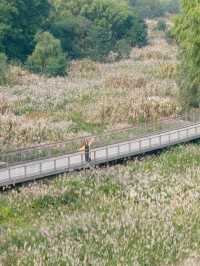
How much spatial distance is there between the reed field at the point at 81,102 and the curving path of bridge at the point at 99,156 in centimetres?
721

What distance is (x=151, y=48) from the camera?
341 ft

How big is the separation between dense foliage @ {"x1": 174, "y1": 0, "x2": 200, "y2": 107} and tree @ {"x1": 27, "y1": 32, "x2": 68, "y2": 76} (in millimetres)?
22940

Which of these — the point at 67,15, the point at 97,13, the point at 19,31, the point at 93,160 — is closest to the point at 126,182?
the point at 93,160

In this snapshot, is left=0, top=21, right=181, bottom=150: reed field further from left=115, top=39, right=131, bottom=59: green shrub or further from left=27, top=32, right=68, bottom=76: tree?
left=115, top=39, right=131, bottom=59: green shrub

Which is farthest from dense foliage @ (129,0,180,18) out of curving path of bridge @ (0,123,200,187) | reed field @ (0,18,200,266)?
curving path of bridge @ (0,123,200,187)

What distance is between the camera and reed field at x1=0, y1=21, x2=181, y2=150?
49.0 m

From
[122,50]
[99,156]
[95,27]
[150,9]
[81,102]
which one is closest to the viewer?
[99,156]

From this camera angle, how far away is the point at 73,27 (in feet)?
305

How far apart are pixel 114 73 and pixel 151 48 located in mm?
29178

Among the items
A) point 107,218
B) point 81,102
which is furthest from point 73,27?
point 107,218

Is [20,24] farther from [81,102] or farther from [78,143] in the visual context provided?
[78,143]

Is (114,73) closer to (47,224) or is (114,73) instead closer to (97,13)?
(97,13)

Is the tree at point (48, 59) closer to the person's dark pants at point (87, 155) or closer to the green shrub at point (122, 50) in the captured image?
the green shrub at point (122, 50)

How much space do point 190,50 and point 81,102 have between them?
12917mm
